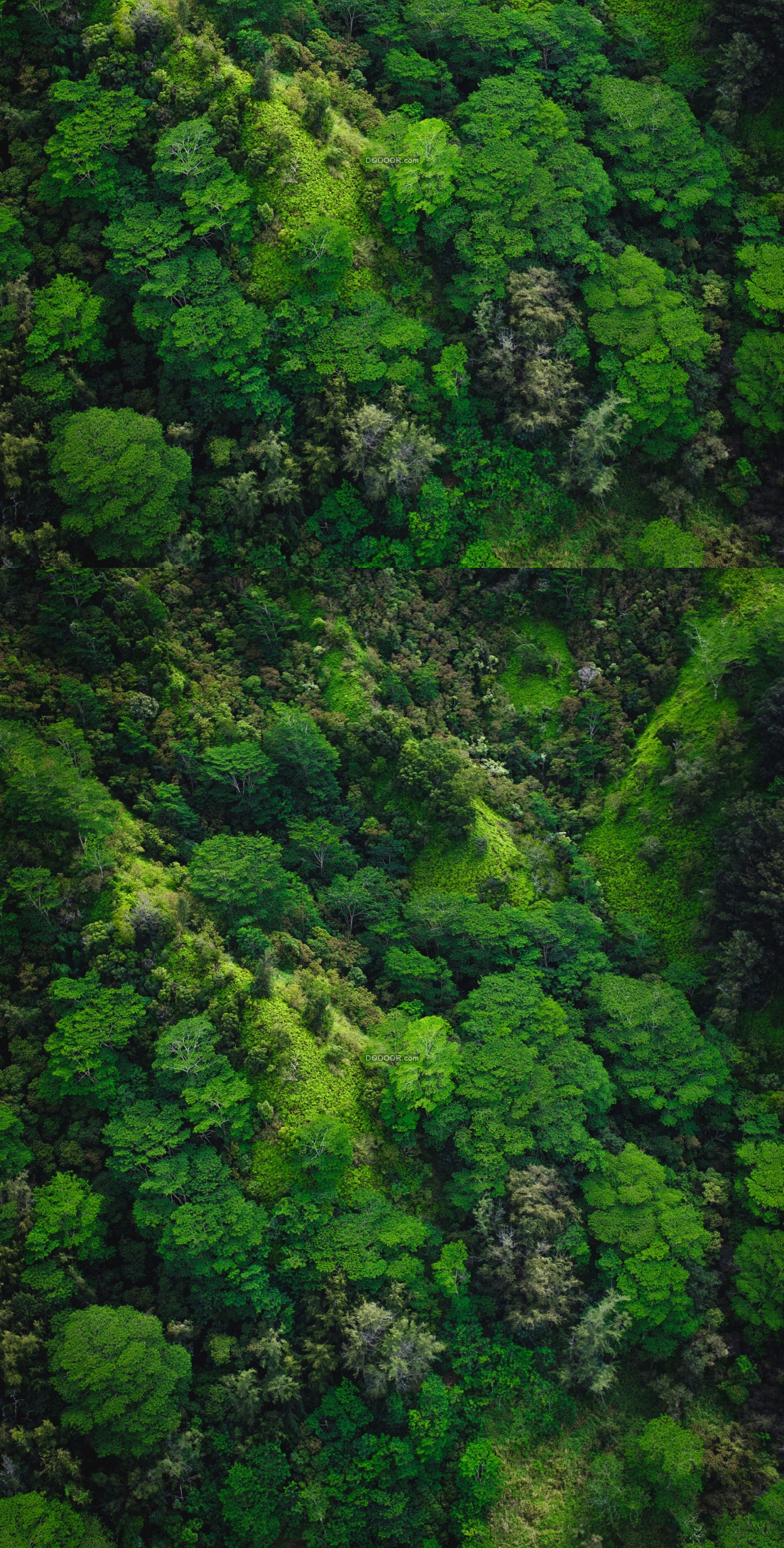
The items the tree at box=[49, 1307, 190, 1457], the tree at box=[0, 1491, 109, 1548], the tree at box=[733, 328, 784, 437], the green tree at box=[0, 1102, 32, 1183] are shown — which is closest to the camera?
the tree at box=[0, 1491, 109, 1548]

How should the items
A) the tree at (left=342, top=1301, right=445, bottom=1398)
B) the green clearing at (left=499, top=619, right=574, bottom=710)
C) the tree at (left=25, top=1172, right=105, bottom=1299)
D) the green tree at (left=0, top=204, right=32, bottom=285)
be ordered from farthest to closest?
the green clearing at (left=499, top=619, right=574, bottom=710) < the green tree at (left=0, top=204, right=32, bottom=285) < the tree at (left=342, top=1301, right=445, bottom=1398) < the tree at (left=25, top=1172, right=105, bottom=1299)

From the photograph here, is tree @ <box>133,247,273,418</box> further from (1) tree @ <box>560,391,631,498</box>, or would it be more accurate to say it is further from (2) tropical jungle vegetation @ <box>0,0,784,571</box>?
(1) tree @ <box>560,391,631,498</box>

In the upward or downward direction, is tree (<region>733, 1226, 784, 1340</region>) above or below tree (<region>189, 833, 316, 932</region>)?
below

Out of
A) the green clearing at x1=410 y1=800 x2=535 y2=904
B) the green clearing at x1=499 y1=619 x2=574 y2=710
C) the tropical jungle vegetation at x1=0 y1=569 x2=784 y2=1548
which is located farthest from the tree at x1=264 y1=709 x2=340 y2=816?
the green clearing at x1=499 y1=619 x2=574 y2=710

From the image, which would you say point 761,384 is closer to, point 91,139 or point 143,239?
point 143,239

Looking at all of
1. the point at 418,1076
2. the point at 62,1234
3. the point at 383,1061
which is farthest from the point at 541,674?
the point at 62,1234

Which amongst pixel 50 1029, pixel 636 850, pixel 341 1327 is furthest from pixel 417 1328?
pixel 636 850
